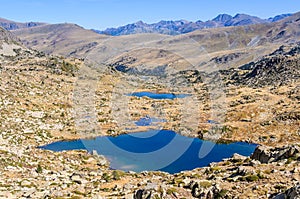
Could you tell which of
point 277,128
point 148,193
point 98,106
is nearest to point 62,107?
point 98,106

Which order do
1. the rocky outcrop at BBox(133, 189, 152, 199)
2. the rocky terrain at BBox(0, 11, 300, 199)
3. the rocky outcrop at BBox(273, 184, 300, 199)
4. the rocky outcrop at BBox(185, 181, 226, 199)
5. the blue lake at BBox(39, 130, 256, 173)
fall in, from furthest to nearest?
the blue lake at BBox(39, 130, 256, 173) → the rocky terrain at BBox(0, 11, 300, 199) → the rocky outcrop at BBox(133, 189, 152, 199) → the rocky outcrop at BBox(185, 181, 226, 199) → the rocky outcrop at BBox(273, 184, 300, 199)

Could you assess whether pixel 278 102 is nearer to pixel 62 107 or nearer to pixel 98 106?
pixel 98 106

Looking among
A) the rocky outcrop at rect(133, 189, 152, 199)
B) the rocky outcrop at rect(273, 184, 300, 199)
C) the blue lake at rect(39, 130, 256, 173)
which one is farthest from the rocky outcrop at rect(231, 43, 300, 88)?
the rocky outcrop at rect(273, 184, 300, 199)

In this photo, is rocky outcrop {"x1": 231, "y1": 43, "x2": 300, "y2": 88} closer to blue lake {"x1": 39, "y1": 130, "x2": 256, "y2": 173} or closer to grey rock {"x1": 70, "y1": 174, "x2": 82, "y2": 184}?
blue lake {"x1": 39, "y1": 130, "x2": 256, "y2": 173}

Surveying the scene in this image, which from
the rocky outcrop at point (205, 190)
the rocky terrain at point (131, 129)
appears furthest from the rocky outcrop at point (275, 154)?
the rocky outcrop at point (205, 190)

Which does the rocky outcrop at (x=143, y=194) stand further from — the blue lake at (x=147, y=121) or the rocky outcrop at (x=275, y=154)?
the blue lake at (x=147, y=121)

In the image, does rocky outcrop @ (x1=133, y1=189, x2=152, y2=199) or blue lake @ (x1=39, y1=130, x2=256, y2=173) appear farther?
blue lake @ (x1=39, y1=130, x2=256, y2=173)
